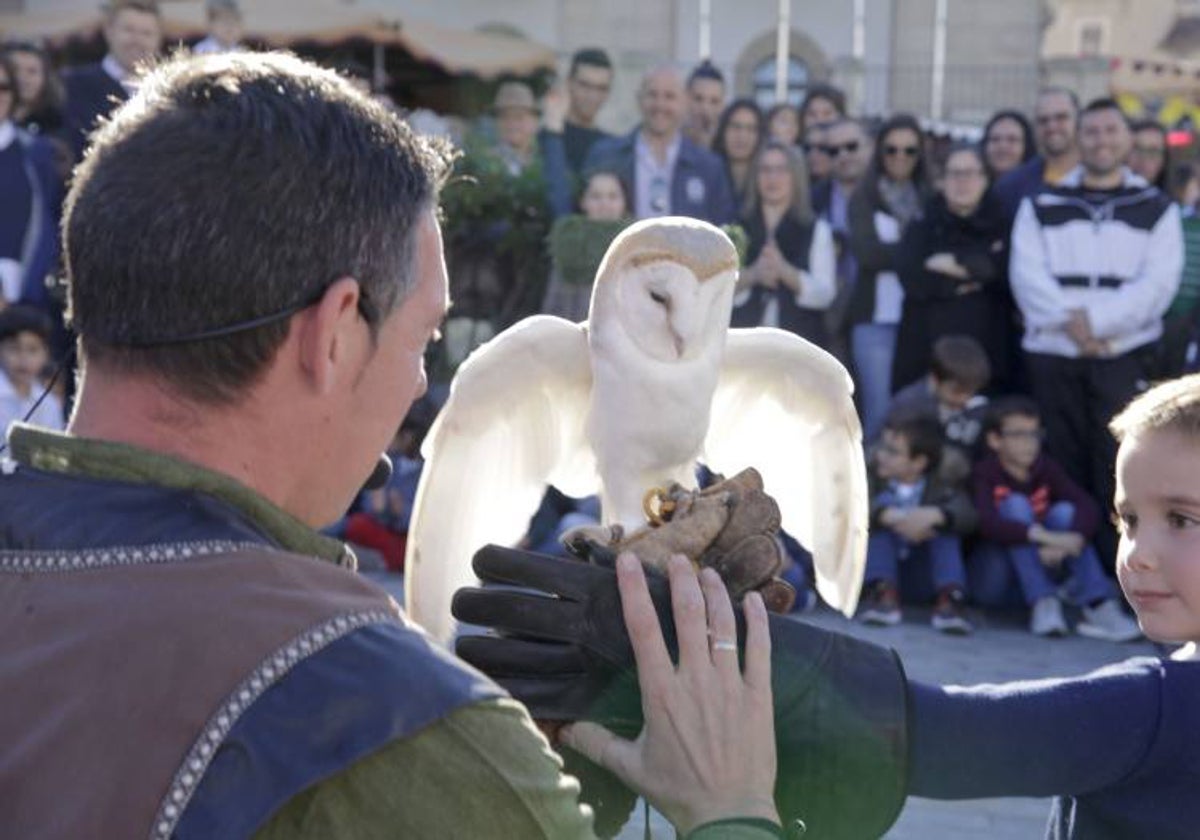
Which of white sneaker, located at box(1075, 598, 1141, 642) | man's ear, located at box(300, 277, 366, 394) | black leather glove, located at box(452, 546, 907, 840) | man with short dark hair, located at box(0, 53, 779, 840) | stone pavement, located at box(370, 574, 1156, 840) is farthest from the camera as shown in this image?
white sneaker, located at box(1075, 598, 1141, 642)

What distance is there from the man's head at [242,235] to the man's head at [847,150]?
5867 mm

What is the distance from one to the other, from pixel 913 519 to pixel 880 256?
1.18m

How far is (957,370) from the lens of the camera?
6.28 meters

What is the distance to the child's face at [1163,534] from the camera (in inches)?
67.7

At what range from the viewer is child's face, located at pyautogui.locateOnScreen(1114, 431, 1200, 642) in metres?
1.72

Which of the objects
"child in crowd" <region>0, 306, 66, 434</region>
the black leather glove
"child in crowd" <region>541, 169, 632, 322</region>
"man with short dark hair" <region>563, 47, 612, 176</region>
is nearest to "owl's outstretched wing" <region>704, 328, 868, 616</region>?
the black leather glove

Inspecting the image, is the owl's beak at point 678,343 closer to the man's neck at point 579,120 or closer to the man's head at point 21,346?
the man's head at point 21,346

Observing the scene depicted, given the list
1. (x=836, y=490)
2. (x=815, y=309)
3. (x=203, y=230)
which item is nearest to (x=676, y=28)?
(x=815, y=309)

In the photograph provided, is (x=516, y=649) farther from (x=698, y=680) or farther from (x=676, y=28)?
(x=676, y=28)

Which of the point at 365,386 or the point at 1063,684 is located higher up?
the point at 365,386

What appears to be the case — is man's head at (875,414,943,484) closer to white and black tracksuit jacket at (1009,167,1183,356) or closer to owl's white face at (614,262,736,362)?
white and black tracksuit jacket at (1009,167,1183,356)

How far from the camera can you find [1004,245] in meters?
6.46

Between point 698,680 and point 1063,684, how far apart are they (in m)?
0.39

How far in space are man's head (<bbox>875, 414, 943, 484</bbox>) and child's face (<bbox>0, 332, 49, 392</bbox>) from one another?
10.5 feet
